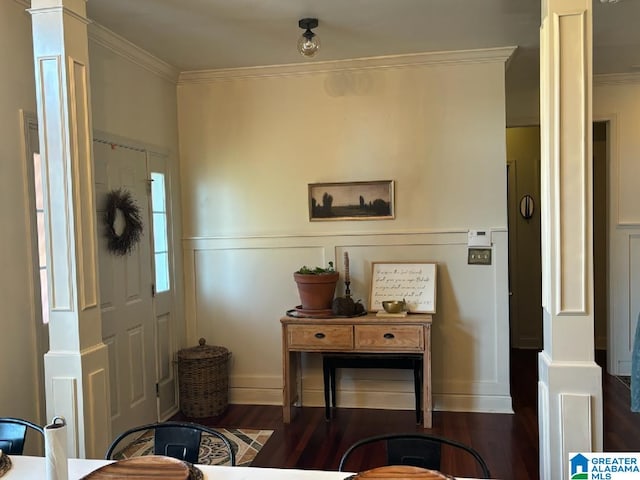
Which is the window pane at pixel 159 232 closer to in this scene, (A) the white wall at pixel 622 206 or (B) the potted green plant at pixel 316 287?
(B) the potted green plant at pixel 316 287

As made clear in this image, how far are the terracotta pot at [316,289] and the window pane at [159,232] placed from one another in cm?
108

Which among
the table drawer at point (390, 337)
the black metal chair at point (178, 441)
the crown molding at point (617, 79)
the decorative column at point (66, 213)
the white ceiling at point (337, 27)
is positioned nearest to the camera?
the black metal chair at point (178, 441)

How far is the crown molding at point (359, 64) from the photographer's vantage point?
12.9ft

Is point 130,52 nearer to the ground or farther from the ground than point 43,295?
farther from the ground

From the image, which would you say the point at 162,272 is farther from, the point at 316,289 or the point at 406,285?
the point at 406,285

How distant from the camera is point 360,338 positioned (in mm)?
3801

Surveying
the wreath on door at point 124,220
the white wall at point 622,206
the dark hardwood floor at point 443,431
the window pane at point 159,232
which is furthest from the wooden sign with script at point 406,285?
the white wall at point 622,206

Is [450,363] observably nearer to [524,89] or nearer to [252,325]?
[252,325]

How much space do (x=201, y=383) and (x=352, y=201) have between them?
5.94 ft

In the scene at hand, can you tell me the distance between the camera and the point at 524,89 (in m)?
4.95

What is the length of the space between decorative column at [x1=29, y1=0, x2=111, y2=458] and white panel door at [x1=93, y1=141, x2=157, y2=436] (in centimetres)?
79

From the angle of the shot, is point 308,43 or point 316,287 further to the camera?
point 316,287

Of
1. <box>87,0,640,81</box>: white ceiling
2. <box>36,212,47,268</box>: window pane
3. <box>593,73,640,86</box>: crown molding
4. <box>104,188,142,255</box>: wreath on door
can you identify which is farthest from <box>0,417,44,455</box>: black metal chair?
<box>593,73,640,86</box>: crown molding

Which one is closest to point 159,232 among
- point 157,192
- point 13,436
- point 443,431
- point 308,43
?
point 157,192
